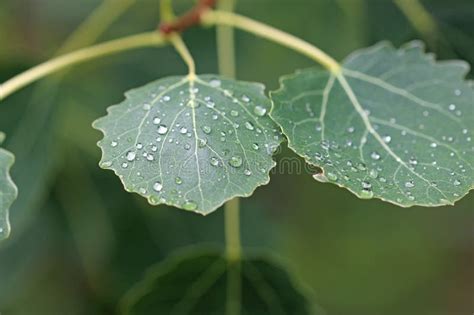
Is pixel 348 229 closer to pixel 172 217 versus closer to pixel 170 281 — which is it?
pixel 172 217

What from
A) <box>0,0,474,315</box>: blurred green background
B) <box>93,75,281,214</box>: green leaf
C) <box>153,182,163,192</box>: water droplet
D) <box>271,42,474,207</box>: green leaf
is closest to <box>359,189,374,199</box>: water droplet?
<box>271,42,474,207</box>: green leaf

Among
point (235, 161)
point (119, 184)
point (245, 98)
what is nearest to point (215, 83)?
point (245, 98)

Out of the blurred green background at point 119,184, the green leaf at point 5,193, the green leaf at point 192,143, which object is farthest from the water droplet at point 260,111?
the blurred green background at point 119,184

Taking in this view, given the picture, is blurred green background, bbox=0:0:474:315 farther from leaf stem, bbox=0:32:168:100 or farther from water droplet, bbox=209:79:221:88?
water droplet, bbox=209:79:221:88

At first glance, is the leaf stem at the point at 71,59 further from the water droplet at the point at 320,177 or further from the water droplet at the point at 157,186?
the water droplet at the point at 320,177

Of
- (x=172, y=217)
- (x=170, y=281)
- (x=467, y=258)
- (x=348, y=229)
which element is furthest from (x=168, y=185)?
(x=467, y=258)

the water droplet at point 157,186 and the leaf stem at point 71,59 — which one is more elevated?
the leaf stem at point 71,59

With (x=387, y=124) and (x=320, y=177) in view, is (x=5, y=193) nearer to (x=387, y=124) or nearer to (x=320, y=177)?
(x=320, y=177)
